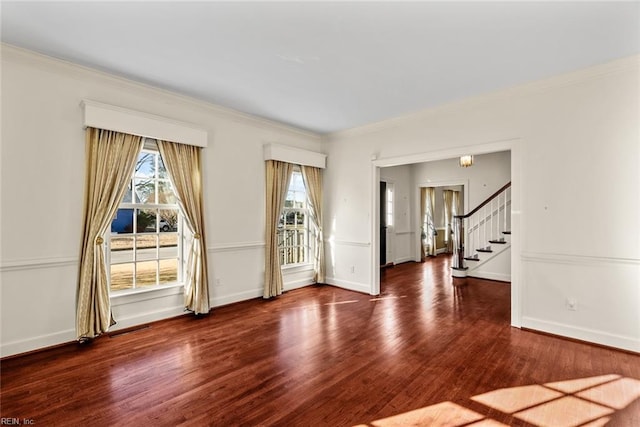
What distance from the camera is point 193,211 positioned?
155 inches

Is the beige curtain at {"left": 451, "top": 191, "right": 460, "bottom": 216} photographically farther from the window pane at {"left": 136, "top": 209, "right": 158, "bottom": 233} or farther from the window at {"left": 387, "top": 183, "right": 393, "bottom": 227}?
the window pane at {"left": 136, "top": 209, "right": 158, "bottom": 233}

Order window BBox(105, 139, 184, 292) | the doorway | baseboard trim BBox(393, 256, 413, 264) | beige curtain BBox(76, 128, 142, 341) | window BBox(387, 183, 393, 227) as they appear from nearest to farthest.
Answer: beige curtain BBox(76, 128, 142, 341) → window BBox(105, 139, 184, 292) → the doorway → window BBox(387, 183, 393, 227) → baseboard trim BBox(393, 256, 413, 264)

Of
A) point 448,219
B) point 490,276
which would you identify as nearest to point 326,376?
point 490,276

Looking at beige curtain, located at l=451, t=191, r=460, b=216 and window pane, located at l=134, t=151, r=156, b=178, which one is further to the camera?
beige curtain, located at l=451, t=191, r=460, b=216

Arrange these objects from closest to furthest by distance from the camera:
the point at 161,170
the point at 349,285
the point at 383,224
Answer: the point at 161,170
the point at 349,285
the point at 383,224

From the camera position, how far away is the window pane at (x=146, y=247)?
3.70 metres

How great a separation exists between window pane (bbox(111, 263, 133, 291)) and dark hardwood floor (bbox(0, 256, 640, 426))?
57cm

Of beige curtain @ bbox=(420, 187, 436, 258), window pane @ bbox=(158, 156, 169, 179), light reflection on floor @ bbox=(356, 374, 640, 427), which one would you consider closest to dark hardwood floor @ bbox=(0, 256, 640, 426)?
light reflection on floor @ bbox=(356, 374, 640, 427)

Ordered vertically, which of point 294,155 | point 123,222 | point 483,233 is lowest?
point 483,233

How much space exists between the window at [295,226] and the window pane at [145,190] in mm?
2042

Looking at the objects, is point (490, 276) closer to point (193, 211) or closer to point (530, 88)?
point (530, 88)

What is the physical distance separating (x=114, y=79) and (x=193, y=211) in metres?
1.69

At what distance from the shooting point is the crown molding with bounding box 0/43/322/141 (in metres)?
2.81

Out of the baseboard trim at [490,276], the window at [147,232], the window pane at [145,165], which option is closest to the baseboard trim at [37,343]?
the window at [147,232]
